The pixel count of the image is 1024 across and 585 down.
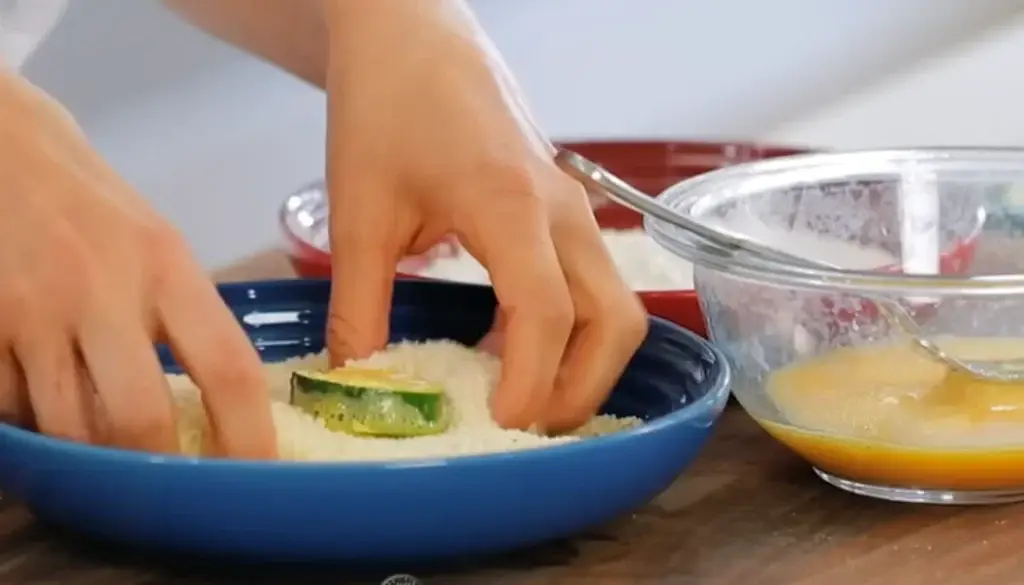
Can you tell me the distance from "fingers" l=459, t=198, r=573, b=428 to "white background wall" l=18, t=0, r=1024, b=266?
514 millimetres

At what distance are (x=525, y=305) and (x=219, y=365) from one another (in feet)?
0.37

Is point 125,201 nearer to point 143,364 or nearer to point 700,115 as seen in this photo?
point 143,364

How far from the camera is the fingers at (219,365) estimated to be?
0.42m

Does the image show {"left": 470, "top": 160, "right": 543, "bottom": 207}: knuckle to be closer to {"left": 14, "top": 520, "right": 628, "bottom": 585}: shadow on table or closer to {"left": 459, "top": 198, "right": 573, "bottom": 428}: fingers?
{"left": 459, "top": 198, "right": 573, "bottom": 428}: fingers

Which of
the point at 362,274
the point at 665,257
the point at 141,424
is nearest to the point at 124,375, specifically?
the point at 141,424

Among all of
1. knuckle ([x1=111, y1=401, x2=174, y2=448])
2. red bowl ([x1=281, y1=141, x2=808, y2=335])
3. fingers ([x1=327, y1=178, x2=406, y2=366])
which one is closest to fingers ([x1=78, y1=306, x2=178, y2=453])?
knuckle ([x1=111, y1=401, x2=174, y2=448])

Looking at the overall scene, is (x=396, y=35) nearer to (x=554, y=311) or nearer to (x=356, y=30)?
(x=356, y=30)

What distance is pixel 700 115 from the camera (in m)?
1.51

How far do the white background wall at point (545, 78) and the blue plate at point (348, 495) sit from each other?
56 centimetres

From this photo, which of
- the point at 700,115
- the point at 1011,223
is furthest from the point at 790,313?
the point at 700,115

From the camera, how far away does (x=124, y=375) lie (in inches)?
16.0

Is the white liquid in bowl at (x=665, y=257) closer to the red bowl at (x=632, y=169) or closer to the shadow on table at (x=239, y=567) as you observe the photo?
the red bowl at (x=632, y=169)

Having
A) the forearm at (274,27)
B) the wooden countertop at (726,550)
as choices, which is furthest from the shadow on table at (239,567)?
the forearm at (274,27)

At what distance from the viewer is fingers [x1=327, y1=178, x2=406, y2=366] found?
51 centimetres
